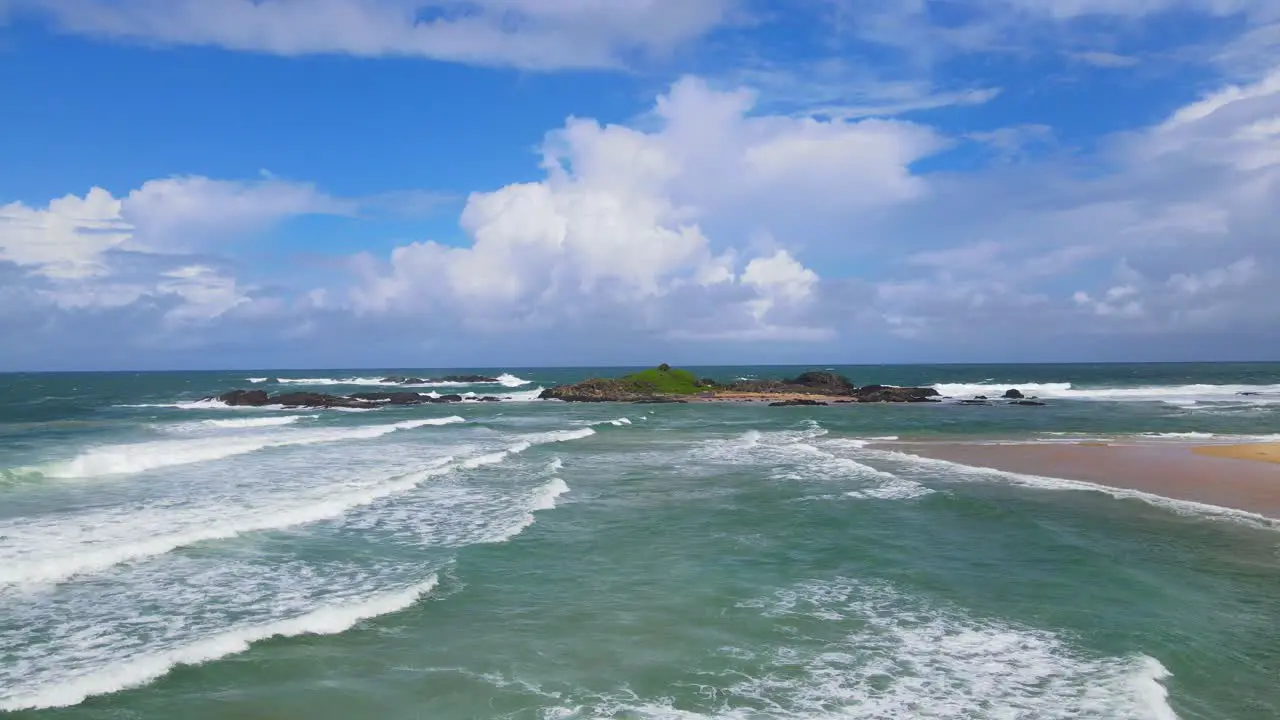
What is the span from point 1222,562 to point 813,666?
8739mm

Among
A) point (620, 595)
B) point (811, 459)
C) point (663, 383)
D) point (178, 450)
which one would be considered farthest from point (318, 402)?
point (620, 595)

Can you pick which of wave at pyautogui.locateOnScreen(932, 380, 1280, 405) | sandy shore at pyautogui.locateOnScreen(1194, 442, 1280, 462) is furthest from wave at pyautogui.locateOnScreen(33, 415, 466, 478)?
wave at pyautogui.locateOnScreen(932, 380, 1280, 405)

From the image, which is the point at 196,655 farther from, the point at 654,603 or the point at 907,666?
the point at 907,666

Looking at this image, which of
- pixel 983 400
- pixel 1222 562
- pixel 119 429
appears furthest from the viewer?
pixel 983 400

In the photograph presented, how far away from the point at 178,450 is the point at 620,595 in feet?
81.0

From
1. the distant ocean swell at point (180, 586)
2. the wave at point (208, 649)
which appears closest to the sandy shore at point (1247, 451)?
the distant ocean swell at point (180, 586)

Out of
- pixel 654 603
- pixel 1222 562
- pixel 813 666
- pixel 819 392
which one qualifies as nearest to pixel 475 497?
pixel 654 603

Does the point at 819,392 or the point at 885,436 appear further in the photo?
the point at 819,392

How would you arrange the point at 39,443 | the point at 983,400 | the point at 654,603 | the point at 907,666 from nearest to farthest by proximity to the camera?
the point at 907,666 → the point at 654,603 → the point at 39,443 → the point at 983,400

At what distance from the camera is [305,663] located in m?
9.33

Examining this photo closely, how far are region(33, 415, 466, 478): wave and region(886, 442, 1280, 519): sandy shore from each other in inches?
1007

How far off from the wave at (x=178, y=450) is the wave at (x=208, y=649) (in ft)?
57.1

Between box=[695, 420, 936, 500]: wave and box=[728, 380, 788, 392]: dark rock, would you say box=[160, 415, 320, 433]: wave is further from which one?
box=[728, 380, 788, 392]: dark rock

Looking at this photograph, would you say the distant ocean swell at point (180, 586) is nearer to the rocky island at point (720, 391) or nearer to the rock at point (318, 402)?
the rock at point (318, 402)
